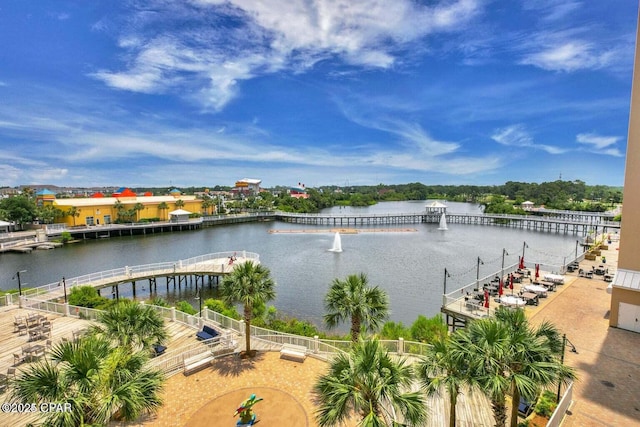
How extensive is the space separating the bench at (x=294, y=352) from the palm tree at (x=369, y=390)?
18.6 feet

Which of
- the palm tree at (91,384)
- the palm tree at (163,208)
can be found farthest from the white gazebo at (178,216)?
the palm tree at (91,384)

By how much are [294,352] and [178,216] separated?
65.6 m

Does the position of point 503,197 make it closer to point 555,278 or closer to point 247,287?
point 555,278

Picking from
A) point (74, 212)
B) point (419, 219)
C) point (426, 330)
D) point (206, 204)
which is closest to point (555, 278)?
point (426, 330)

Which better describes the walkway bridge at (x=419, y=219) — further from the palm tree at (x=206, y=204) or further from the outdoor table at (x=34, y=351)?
the outdoor table at (x=34, y=351)

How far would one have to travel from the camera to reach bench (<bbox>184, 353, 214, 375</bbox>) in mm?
11852

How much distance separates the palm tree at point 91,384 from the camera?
20.2 feet

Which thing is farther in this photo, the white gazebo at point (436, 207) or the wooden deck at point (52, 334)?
the white gazebo at point (436, 207)

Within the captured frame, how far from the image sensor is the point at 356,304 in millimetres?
12648

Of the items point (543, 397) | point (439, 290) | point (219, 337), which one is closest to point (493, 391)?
point (543, 397)

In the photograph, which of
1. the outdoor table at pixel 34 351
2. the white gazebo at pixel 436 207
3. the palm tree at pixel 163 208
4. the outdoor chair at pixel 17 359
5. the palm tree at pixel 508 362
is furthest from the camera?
the white gazebo at pixel 436 207

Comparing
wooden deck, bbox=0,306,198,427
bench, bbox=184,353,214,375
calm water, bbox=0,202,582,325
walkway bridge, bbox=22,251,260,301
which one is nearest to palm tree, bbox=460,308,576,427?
bench, bbox=184,353,214,375

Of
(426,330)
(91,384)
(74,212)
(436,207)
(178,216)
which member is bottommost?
(426,330)

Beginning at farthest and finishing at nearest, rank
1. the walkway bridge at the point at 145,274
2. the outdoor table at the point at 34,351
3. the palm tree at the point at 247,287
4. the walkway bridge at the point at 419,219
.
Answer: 1. the walkway bridge at the point at 419,219
2. the walkway bridge at the point at 145,274
3. the palm tree at the point at 247,287
4. the outdoor table at the point at 34,351
